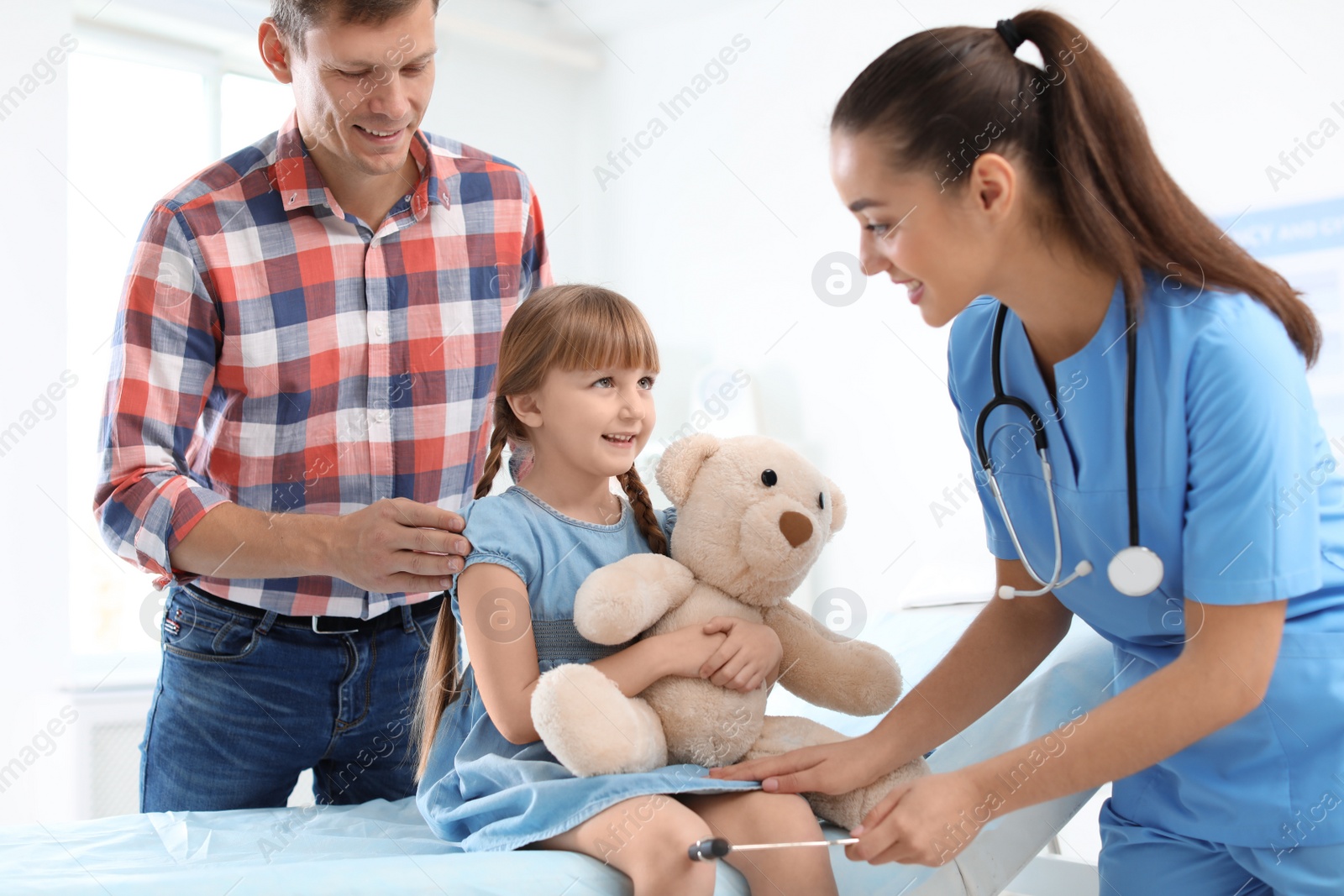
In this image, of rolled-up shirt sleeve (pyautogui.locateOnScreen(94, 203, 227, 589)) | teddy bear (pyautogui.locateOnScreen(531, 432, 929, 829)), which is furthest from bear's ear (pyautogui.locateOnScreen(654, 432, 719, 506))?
rolled-up shirt sleeve (pyautogui.locateOnScreen(94, 203, 227, 589))

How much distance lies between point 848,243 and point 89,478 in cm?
223

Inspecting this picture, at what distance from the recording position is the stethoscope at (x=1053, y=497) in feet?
3.51

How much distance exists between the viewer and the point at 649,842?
1036mm

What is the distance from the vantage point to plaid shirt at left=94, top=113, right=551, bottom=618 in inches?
55.1

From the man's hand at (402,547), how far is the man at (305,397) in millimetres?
58

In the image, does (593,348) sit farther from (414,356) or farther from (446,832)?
(446,832)

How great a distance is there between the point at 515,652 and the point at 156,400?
638 millimetres

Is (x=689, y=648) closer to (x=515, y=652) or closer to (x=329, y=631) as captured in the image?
(x=515, y=652)

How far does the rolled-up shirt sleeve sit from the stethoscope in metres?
0.99

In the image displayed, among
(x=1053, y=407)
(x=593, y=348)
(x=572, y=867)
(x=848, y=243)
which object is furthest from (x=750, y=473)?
(x=848, y=243)

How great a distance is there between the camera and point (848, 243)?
297cm

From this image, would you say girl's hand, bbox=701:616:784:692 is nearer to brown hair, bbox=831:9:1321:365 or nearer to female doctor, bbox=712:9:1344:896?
female doctor, bbox=712:9:1344:896

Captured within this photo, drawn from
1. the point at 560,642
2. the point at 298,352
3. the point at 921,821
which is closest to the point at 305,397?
the point at 298,352

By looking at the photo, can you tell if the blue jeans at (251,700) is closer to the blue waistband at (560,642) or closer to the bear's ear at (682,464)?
the blue waistband at (560,642)
